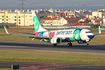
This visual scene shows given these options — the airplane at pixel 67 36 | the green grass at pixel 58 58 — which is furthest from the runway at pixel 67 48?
the green grass at pixel 58 58

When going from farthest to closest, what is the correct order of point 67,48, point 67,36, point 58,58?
point 67,36
point 67,48
point 58,58

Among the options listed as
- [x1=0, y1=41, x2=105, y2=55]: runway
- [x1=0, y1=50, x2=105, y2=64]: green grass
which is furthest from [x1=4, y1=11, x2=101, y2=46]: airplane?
[x1=0, y1=50, x2=105, y2=64]: green grass

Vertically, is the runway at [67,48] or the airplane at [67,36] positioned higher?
the airplane at [67,36]

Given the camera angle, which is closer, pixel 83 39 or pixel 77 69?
pixel 77 69

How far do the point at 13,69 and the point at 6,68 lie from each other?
5.85 meters

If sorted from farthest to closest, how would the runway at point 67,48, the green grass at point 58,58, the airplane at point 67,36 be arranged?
the airplane at point 67,36 → the runway at point 67,48 → the green grass at point 58,58

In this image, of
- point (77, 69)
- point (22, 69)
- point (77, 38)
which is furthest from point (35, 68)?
point (77, 38)

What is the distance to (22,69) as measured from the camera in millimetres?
26656

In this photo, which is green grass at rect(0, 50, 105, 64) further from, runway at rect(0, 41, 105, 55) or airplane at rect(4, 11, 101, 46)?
airplane at rect(4, 11, 101, 46)

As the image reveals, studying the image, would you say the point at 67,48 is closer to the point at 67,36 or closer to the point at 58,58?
the point at 67,36

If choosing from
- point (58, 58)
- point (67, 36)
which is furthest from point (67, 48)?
point (58, 58)

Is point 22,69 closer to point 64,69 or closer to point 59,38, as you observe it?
point 64,69

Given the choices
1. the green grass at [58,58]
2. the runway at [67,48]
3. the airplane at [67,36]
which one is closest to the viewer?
the green grass at [58,58]

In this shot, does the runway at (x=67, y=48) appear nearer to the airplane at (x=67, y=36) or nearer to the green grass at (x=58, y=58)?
the airplane at (x=67, y=36)
